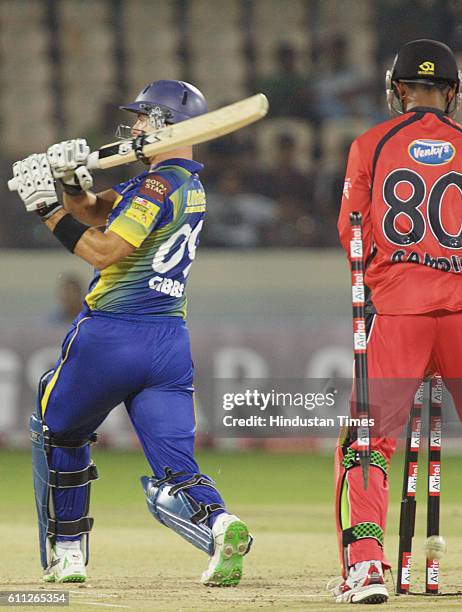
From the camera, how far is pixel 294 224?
46.1 ft

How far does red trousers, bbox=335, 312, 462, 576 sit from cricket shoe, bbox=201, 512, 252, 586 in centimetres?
42

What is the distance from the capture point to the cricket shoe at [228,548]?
4.75m

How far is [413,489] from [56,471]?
1399 mm

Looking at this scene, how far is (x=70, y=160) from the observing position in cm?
471

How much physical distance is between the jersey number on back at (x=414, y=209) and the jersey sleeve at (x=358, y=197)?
0.28 ft

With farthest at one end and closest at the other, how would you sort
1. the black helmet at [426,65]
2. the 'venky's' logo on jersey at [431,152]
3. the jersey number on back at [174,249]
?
the jersey number on back at [174,249] < the black helmet at [426,65] < the 'venky's' logo on jersey at [431,152]

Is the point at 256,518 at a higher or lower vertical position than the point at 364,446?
lower

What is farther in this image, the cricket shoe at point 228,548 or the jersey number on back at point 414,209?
the cricket shoe at point 228,548

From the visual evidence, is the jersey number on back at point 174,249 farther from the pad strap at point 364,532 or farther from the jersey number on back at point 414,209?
the pad strap at point 364,532

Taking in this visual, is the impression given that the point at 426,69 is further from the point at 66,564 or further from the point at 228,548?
the point at 66,564

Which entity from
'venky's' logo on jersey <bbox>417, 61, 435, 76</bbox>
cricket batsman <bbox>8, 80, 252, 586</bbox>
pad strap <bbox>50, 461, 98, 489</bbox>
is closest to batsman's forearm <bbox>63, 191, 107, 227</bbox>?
cricket batsman <bbox>8, 80, 252, 586</bbox>

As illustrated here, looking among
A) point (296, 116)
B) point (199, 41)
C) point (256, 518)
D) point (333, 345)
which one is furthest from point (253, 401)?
point (199, 41)

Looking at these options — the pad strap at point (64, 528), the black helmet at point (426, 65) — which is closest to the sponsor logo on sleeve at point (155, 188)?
the black helmet at point (426, 65)

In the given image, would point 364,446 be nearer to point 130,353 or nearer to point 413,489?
point 413,489
